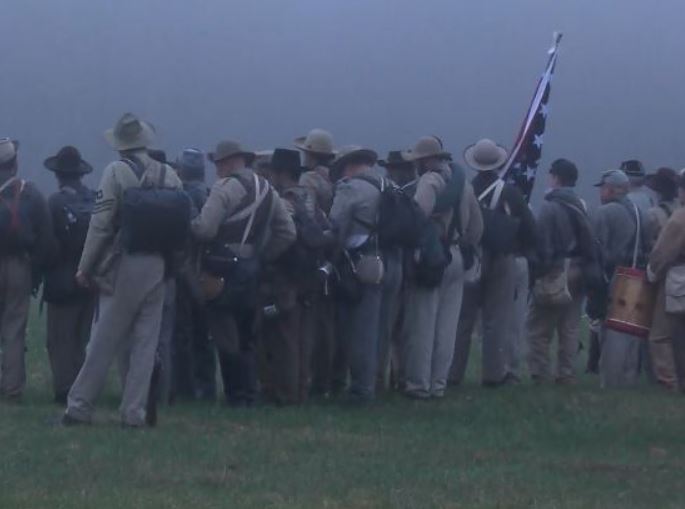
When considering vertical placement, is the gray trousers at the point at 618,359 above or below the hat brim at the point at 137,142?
below

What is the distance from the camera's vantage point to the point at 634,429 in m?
10.9

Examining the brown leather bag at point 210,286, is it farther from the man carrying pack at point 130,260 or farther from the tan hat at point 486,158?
the tan hat at point 486,158

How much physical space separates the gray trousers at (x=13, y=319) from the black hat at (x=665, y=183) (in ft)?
16.6

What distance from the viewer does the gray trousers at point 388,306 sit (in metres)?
11.8

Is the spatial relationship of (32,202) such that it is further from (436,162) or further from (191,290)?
(436,162)

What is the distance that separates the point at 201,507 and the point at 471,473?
5.76 feet

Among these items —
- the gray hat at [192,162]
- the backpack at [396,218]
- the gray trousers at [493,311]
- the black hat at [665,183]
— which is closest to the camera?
the backpack at [396,218]

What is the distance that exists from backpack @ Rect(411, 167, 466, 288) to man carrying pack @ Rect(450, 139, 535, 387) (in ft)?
1.76

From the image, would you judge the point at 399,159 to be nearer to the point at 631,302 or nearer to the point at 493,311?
the point at 493,311

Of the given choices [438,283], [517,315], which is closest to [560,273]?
[517,315]

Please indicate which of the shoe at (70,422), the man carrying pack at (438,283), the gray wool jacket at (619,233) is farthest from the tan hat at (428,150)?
the shoe at (70,422)

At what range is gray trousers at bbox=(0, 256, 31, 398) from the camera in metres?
11.4

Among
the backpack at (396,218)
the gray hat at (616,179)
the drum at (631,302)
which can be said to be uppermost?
the gray hat at (616,179)

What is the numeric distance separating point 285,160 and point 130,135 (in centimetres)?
152
